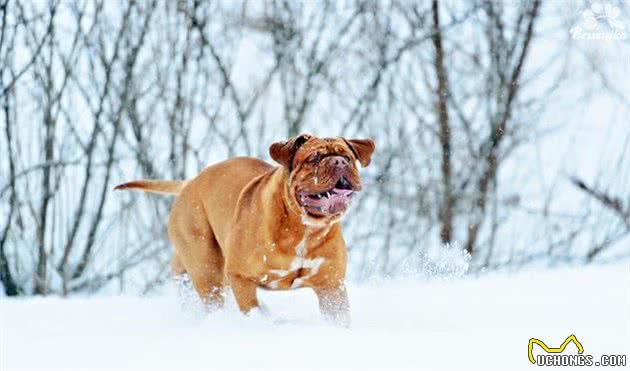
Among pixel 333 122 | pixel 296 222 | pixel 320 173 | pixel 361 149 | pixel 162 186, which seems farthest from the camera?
pixel 333 122

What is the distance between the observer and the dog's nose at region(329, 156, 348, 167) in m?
3.84

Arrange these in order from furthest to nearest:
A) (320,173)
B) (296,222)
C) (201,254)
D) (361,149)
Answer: (201,254)
(361,149)
(296,222)
(320,173)

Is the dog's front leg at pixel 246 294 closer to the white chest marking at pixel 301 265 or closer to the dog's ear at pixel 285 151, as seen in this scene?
the white chest marking at pixel 301 265

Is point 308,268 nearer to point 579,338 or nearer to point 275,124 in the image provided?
point 579,338

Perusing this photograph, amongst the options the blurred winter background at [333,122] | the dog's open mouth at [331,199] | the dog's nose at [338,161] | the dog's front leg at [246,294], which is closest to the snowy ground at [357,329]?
the dog's front leg at [246,294]

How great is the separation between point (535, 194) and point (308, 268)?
447 cm

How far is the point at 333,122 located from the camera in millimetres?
7738

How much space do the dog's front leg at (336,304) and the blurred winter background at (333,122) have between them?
3039 mm

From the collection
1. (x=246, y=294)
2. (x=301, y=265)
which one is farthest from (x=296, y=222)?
(x=246, y=294)

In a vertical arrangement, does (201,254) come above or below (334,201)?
below

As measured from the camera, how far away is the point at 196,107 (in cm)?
758

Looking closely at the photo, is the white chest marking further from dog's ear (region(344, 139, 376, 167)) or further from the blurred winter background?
the blurred winter background

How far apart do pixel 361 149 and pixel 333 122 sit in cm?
358

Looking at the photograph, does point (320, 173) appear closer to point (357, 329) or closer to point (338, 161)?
point (338, 161)
